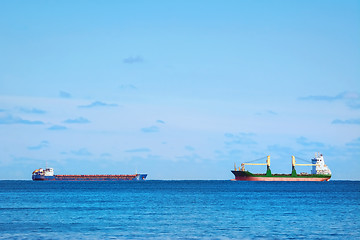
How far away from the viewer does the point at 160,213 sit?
78438mm

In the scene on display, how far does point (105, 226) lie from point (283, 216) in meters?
24.3

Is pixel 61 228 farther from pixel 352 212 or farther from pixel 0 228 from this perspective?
pixel 352 212

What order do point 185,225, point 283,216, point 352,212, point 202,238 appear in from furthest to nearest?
point 352,212 < point 283,216 < point 185,225 < point 202,238

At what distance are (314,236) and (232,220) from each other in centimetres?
1603

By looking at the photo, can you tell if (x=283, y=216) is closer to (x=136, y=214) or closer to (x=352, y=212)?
(x=352, y=212)

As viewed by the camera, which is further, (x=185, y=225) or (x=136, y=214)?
(x=136, y=214)

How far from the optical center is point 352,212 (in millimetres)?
81500

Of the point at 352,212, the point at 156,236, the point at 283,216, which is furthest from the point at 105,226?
the point at 352,212

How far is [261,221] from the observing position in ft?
220

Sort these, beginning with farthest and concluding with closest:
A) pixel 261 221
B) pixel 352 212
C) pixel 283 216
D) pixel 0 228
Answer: pixel 352 212 < pixel 283 216 < pixel 261 221 < pixel 0 228

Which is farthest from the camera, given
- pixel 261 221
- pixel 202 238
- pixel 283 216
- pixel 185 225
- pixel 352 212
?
pixel 352 212

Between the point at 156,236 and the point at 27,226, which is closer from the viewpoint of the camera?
the point at 156,236

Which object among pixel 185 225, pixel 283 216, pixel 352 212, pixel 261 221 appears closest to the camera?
pixel 185 225

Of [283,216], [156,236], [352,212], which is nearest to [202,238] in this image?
[156,236]
